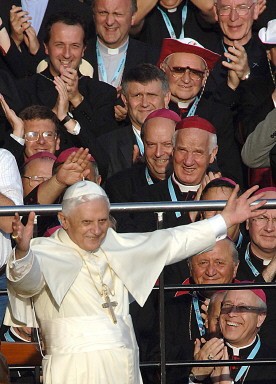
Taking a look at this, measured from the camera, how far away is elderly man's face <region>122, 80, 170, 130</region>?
10477mm

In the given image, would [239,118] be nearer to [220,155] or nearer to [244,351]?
[220,155]

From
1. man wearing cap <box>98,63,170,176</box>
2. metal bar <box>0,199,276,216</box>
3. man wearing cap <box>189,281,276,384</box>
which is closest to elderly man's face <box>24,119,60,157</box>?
man wearing cap <box>98,63,170,176</box>

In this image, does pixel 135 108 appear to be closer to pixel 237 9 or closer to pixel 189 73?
pixel 189 73

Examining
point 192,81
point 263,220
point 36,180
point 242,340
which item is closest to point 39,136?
point 36,180

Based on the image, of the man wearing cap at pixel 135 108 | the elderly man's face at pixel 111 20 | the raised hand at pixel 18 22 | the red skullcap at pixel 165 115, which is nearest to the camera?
the red skullcap at pixel 165 115

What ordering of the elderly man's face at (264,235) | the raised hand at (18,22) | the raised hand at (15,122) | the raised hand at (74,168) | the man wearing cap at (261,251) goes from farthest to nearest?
1. the raised hand at (18,22)
2. the raised hand at (15,122)
3. the elderly man's face at (264,235)
4. the man wearing cap at (261,251)
5. the raised hand at (74,168)

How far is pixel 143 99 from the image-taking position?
1053 cm

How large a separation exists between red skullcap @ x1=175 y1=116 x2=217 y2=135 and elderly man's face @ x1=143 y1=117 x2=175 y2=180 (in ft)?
0.37

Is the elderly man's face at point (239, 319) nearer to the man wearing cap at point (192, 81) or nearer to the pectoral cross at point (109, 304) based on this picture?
the pectoral cross at point (109, 304)

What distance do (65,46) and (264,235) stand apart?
8.64 ft

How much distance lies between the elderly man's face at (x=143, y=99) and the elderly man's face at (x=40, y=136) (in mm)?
680

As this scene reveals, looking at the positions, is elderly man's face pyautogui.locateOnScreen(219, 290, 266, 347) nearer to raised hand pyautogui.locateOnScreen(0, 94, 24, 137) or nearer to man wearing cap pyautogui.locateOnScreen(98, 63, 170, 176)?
man wearing cap pyautogui.locateOnScreen(98, 63, 170, 176)

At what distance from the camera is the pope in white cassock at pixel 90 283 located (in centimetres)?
739

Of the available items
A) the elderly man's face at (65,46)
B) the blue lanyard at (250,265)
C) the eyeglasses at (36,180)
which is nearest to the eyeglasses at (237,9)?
the elderly man's face at (65,46)
